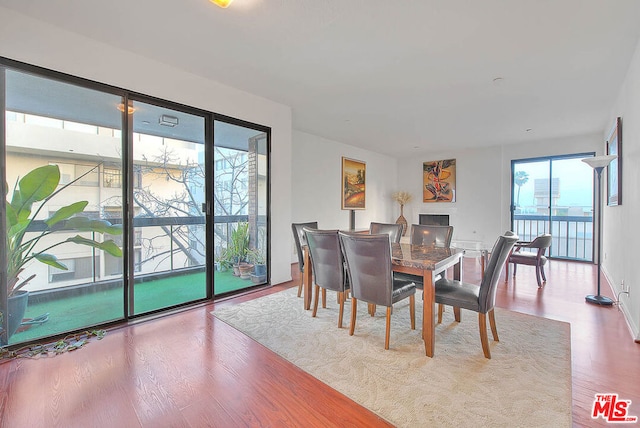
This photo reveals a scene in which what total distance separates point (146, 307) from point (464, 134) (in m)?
6.12

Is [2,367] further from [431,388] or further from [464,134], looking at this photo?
[464,134]

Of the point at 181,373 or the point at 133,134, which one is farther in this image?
the point at 133,134

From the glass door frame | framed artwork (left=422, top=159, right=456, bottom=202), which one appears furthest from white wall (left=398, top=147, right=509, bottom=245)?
the glass door frame

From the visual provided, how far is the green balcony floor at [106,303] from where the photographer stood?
8.14 ft

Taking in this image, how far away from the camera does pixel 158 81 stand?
3.01 m

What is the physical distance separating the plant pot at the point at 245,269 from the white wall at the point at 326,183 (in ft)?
3.12

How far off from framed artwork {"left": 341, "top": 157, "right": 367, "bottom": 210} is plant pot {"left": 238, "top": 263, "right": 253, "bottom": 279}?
328 cm

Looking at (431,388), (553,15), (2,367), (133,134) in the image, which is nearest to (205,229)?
(133,134)

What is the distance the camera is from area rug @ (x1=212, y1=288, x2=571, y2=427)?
1603 mm

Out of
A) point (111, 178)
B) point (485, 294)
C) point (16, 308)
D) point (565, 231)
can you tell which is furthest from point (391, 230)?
point (565, 231)

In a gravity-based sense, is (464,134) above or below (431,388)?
above

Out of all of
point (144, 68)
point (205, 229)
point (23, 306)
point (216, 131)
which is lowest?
point (23, 306)

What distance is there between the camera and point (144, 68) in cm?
291

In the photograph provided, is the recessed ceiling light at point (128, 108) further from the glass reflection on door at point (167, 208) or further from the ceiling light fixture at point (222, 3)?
the ceiling light fixture at point (222, 3)
